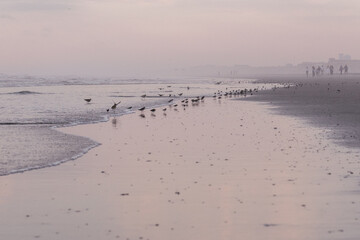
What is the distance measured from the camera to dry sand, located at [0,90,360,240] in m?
8.77

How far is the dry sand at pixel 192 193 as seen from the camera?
8.77 metres

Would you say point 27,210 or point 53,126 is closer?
point 27,210

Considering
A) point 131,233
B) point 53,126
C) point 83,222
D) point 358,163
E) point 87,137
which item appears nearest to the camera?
point 131,233

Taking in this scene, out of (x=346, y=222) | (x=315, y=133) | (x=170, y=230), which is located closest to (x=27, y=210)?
(x=170, y=230)

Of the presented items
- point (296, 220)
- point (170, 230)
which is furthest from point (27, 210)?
point (296, 220)

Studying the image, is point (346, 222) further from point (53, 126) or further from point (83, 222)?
point (53, 126)

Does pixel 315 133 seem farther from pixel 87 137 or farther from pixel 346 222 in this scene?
pixel 346 222

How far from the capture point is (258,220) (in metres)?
9.25

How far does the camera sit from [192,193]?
1133 centimetres

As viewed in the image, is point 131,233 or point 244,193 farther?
point 244,193

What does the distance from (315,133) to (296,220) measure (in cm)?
1393

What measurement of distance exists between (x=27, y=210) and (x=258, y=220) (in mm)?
4019

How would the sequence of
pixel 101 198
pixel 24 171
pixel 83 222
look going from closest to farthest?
pixel 83 222
pixel 101 198
pixel 24 171

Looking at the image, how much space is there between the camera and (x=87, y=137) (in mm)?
21875
